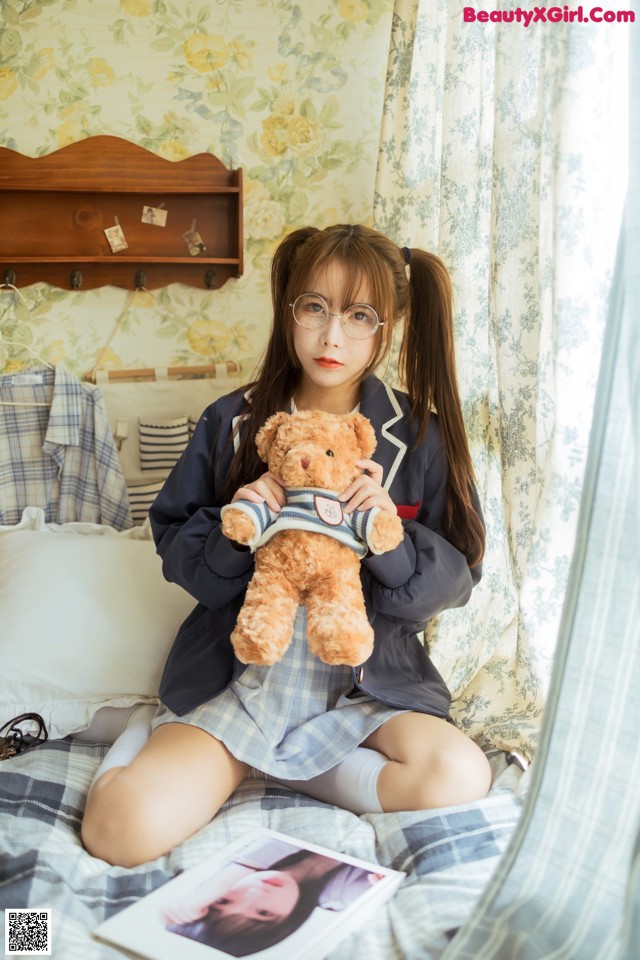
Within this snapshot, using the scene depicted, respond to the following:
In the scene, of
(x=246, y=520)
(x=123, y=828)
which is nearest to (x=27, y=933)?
(x=123, y=828)

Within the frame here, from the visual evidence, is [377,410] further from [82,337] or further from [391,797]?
[82,337]

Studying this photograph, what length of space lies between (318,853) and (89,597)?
713 millimetres

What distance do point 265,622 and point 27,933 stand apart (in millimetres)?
449

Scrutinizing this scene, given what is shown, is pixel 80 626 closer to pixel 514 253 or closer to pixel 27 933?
pixel 27 933

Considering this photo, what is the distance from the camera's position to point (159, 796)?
1289 mm

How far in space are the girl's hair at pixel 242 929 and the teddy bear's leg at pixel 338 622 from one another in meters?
0.29

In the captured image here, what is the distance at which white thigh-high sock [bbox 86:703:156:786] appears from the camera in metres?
1.39

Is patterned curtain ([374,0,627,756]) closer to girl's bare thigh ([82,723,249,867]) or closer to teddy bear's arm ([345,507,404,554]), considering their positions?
teddy bear's arm ([345,507,404,554])

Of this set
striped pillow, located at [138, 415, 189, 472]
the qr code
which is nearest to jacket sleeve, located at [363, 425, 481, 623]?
the qr code

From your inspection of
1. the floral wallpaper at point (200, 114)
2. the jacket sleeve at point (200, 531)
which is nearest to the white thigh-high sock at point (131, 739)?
the jacket sleeve at point (200, 531)

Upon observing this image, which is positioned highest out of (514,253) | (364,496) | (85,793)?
(514,253)

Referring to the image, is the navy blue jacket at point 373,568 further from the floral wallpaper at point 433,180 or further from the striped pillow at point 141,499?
the striped pillow at point 141,499

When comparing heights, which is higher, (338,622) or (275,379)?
(275,379)

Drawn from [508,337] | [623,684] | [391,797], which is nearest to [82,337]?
[508,337]
